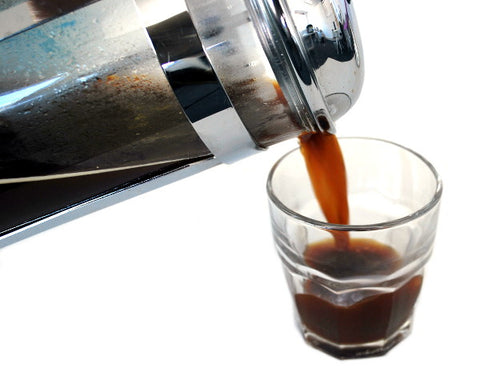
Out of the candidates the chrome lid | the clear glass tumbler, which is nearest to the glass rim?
the clear glass tumbler

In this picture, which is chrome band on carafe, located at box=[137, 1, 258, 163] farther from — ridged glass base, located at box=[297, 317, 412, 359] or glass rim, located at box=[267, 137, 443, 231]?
ridged glass base, located at box=[297, 317, 412, 359]

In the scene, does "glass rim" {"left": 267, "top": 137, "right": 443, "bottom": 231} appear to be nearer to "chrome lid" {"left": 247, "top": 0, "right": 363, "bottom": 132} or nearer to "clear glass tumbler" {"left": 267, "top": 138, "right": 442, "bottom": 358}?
"clear glass tumbler" {"left": 267, "top": 138, "right": 442, "bottom": 358}

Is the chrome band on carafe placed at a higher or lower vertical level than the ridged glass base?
higher

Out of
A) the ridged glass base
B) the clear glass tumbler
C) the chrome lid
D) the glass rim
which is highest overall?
the chrome lid

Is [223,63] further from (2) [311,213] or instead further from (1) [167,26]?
(2) [311,213]

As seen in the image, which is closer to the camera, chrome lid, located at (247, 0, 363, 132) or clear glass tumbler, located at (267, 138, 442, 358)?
chrome lid, located at (247, 0, 363, 132)

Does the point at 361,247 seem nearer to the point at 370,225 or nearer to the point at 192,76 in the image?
the point at 370,225

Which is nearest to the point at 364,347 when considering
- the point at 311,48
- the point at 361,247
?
the point at 361,247
